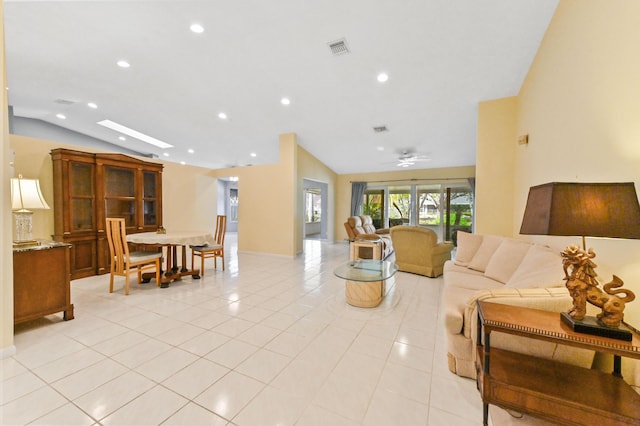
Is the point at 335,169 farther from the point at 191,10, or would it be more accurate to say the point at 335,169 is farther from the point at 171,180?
the point at 191,10

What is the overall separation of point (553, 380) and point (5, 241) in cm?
369

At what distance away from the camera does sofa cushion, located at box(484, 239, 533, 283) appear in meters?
2.55

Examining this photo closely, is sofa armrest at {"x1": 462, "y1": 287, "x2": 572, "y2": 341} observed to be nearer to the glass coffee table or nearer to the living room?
the living room

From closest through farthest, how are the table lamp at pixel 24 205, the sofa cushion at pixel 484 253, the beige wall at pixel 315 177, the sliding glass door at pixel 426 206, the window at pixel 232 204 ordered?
the table lamp at pixel 24 205 → the sofa cushion at pixel 484 253 → the beige wall at pixel 315 177 → the sliding glass door at pixel 426 206 → the window at pixel 232 204

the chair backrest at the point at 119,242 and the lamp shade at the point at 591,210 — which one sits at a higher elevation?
the lamp shade at the point at 591,210

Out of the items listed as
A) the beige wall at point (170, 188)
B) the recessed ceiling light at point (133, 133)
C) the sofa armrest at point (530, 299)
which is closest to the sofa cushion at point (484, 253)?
the sofa armrest at point (530, 299)

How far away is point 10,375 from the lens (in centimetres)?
171

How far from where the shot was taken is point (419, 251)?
4391 millimetres

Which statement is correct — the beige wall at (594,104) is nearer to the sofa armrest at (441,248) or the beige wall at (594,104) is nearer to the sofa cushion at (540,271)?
the sofa cushion at (540,271)

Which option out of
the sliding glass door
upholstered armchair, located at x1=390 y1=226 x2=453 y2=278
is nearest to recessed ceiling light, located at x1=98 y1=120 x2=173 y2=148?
the sliding glass door

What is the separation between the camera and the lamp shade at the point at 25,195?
8.01ft

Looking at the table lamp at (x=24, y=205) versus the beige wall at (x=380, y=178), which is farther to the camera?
the beige wall at (x=380, y=178)

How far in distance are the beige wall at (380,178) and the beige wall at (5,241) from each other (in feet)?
24.4

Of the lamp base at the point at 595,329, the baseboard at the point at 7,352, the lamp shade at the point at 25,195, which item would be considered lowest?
the baseboard at the point at 7,352
